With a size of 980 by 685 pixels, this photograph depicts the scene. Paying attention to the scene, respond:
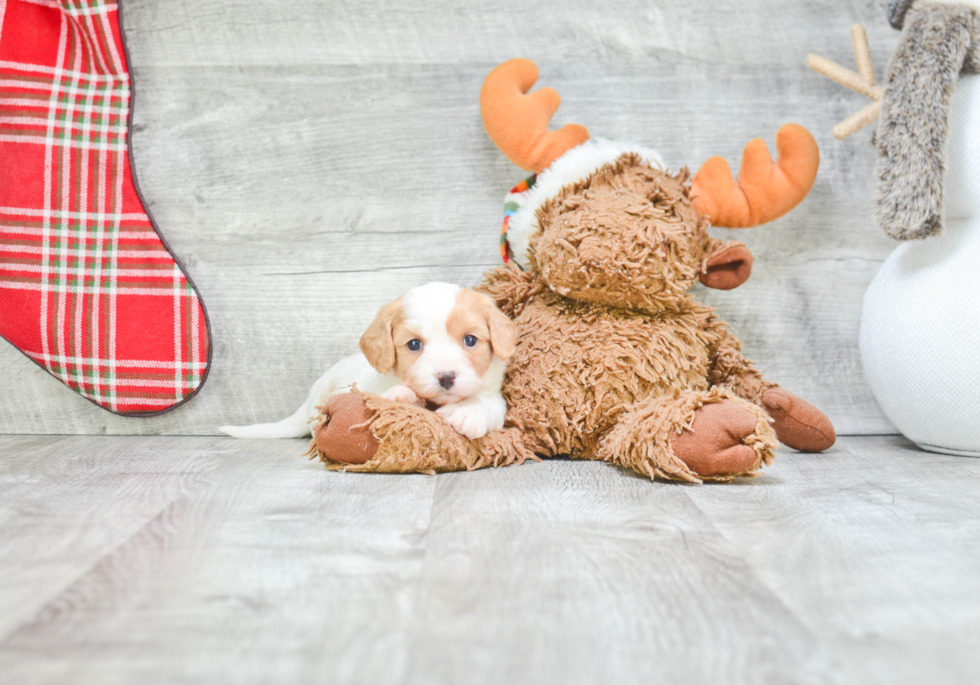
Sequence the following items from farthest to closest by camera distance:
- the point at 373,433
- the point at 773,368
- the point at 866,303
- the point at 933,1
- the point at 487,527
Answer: the point at 773,368 < the point at 866,303 < the point at 933,1 < the point at 373,433 < the point at 487,527

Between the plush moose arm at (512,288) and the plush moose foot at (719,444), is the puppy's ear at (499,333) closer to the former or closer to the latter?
the plush moose arm at (512,288)

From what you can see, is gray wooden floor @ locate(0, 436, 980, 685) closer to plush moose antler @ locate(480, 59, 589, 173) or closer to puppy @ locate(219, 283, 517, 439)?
puppy @ locate(219, 283, 517, 439)

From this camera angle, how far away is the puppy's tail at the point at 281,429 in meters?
1.56

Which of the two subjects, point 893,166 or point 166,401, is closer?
point 893,166

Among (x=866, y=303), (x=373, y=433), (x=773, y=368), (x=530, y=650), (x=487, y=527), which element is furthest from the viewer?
(x=773, y=368)

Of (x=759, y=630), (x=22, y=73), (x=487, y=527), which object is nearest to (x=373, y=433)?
(x=487, y=527)

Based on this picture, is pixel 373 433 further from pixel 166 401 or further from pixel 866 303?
pixel 866 303

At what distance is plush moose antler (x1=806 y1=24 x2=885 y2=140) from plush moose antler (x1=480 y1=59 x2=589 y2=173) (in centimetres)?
46

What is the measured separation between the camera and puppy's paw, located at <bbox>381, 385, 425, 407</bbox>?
4.03 feet

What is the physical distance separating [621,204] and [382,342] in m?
0.45

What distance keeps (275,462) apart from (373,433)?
0.23m

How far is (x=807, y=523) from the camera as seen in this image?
93 cm

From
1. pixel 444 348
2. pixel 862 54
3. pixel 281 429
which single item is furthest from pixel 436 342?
pixel 862 54

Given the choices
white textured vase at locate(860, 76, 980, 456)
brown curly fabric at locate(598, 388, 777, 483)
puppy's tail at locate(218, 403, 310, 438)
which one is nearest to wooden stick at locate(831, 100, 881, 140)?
white textured vase at locate(860, 76, 980, 456)
